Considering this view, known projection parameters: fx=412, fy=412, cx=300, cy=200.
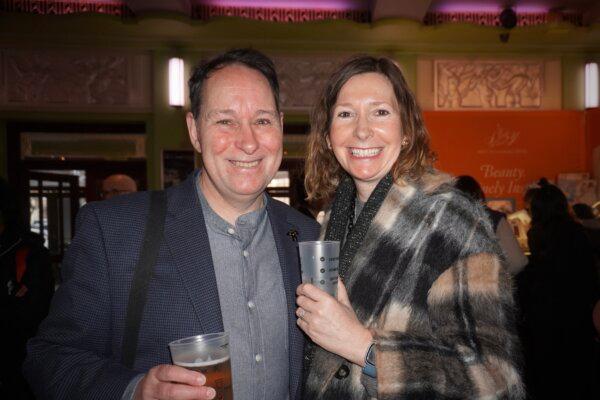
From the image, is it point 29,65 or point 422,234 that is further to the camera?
point 29,65

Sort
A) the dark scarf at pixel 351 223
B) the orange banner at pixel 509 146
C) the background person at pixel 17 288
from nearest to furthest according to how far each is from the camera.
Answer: the dark scarf at pixel 351 223
the background person at pixel 17 288
the orange banner at pixel 509 146

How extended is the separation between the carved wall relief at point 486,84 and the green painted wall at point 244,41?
0.20m

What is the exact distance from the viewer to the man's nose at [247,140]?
1736 mm

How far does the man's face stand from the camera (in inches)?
68.4

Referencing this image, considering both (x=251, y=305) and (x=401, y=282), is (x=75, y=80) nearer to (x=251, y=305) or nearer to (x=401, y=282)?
(x=251, y=305)

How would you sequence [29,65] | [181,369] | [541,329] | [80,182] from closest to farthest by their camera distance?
1. [181,369]
2. [541,329]
3. [29,65]
4. [80,182]

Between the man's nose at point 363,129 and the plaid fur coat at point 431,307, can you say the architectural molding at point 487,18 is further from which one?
the plaid fur coat at point 431,307

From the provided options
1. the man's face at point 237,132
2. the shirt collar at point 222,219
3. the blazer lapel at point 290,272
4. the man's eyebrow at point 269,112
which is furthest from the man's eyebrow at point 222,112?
the blazer lapel at point 290,272

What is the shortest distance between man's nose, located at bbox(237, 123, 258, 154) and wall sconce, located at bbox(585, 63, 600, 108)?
23.4ft

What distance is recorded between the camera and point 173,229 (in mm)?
1661

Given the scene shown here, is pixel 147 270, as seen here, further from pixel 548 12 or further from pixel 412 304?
pixel 548 12

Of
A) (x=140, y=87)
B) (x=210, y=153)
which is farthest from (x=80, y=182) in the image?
(x=210, y=153)

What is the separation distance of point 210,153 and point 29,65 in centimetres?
643

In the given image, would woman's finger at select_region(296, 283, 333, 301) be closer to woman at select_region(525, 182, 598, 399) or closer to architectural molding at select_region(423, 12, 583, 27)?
woman at select_region(525, 182, 598, 399)
